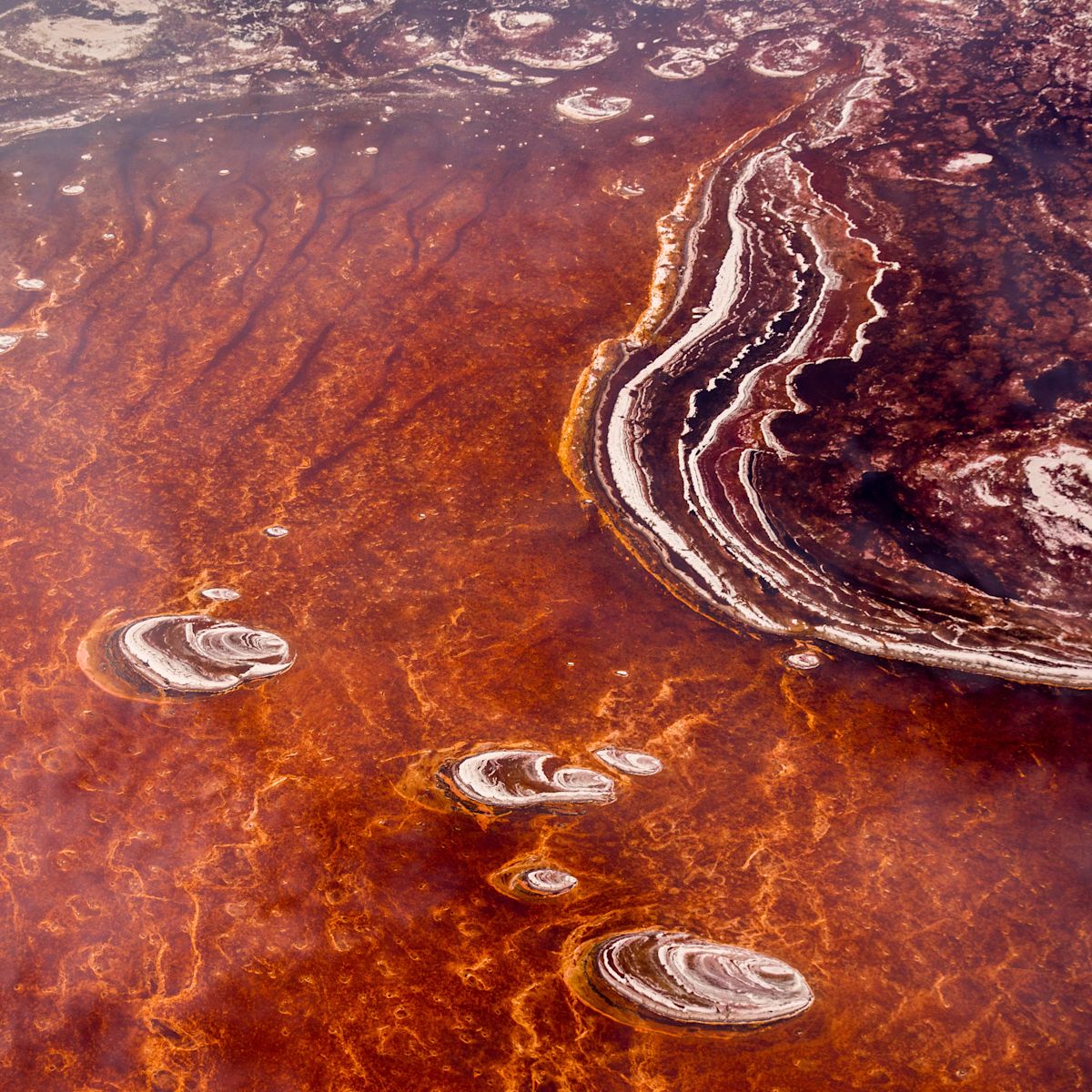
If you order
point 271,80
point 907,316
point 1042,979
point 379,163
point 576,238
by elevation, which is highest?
point 271,80

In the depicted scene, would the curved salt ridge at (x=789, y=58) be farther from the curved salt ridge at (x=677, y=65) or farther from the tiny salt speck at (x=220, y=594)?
the tiny salt speck at (x=220, y=594)

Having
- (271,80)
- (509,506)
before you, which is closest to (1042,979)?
(509,506)

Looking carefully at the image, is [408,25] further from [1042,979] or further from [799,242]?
[1042,979]

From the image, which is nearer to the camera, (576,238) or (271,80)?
(576,238)

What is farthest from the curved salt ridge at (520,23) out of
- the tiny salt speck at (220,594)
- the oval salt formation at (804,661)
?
the oval salt formation at (804,661)

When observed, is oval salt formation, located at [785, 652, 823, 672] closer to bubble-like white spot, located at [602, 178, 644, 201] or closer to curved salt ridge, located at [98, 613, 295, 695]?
curved salt ridge, located at [98, 613, 295, 695]

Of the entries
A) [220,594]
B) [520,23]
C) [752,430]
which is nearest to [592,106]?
[520,23]
